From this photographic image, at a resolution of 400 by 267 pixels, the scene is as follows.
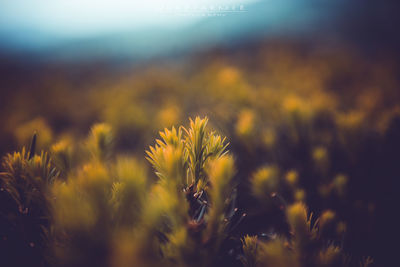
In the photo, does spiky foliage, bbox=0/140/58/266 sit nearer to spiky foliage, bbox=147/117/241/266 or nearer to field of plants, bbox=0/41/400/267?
field of plants, bbox=0/41/400/267

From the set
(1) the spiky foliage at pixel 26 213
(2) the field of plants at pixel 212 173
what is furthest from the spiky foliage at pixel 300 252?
(1) the spiky foliage at pixel 26 213

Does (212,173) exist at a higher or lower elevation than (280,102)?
lower

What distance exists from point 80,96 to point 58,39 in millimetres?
1525

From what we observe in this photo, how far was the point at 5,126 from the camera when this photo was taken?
529 millimetres

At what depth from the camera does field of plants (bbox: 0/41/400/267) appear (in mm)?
185

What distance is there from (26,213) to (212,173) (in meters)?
0.24

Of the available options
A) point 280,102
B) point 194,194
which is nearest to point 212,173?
point 194,194

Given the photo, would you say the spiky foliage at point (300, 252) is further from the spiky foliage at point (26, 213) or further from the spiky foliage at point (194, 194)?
the spiky foliage at point (26, 213)

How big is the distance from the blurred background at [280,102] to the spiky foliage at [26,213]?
0.12 meters

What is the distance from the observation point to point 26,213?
242mm

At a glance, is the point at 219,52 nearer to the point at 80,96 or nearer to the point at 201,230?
the point at 80,96

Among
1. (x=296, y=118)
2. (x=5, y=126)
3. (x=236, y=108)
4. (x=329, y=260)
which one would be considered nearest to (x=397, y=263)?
(x=329, y=260)

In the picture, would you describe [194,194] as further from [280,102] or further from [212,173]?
[280,102]

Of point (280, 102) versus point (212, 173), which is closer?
→ point (212, 173)
